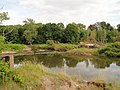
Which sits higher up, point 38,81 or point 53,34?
point 53,34

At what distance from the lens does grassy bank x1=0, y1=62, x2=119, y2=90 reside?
7.21 meters

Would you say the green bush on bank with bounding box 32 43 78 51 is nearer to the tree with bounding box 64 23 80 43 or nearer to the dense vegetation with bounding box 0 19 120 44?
the dense vegetation with bounding box 0 19 120 44

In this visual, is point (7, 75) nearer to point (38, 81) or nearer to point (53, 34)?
point (38, 81)

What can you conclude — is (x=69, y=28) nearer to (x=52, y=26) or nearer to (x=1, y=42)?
(x=52, y=26)

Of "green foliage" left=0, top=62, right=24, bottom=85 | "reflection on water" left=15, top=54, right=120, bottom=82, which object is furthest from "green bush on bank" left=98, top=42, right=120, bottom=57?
"green foliage" left=0, top=62, right=24, bottom=85

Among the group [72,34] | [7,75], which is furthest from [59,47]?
[7,75]

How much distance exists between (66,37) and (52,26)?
4.07 meters

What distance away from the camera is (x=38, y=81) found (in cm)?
818

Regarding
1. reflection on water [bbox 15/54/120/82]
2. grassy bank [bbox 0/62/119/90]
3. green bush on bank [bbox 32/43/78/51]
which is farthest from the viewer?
green bush on bank [bbox 32/43/78/51]

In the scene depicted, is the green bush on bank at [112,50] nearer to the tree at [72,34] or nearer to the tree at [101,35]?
the tree at [72,34]

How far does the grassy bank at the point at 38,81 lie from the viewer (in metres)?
7.21

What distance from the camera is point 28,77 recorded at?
26.3 feet

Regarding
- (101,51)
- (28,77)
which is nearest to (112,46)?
(101,51)

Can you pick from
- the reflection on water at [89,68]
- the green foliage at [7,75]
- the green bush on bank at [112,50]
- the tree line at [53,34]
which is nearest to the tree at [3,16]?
the green foliage at [7,75]
